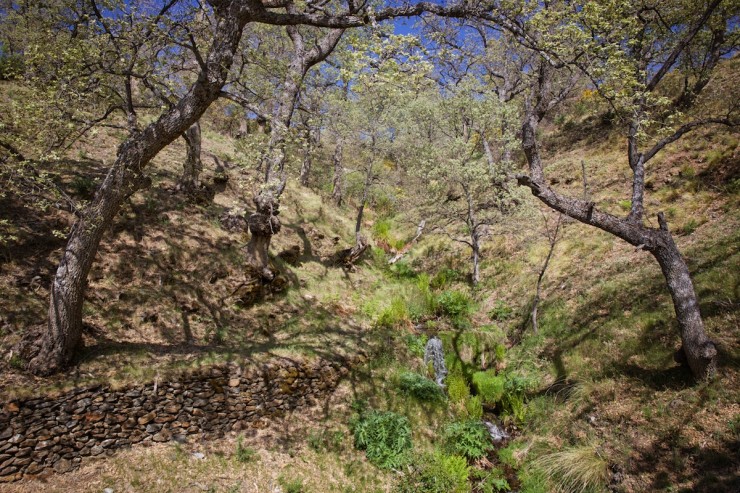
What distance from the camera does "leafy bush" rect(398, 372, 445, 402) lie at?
31.8 ft

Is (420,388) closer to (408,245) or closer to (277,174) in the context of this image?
(277,174)

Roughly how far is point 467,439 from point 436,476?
1.45 meters

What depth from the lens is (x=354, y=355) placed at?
10.1m

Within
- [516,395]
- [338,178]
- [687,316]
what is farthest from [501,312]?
[338,178]

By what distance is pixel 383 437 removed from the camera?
27.1ft

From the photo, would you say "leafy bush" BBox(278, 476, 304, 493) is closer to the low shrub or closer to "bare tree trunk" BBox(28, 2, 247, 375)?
the low shrub

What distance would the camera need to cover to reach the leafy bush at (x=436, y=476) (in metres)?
7.47

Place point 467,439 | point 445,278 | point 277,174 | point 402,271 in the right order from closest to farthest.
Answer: point 467,439, point 277,174, point 445,278, point 402,271

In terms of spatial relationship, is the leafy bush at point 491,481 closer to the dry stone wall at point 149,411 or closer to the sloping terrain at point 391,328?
the sloping terrain at point 391,328

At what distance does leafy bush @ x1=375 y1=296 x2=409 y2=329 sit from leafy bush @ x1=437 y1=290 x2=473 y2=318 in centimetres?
185

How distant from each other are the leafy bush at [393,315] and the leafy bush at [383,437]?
3.64m

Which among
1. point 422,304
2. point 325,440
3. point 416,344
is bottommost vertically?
point 325,440

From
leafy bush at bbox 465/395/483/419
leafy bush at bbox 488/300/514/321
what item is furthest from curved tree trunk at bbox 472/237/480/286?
leafy bush at bbox 465/395/483/419

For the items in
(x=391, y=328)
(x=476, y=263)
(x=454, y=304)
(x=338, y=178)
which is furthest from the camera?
(x=338, y=178)
